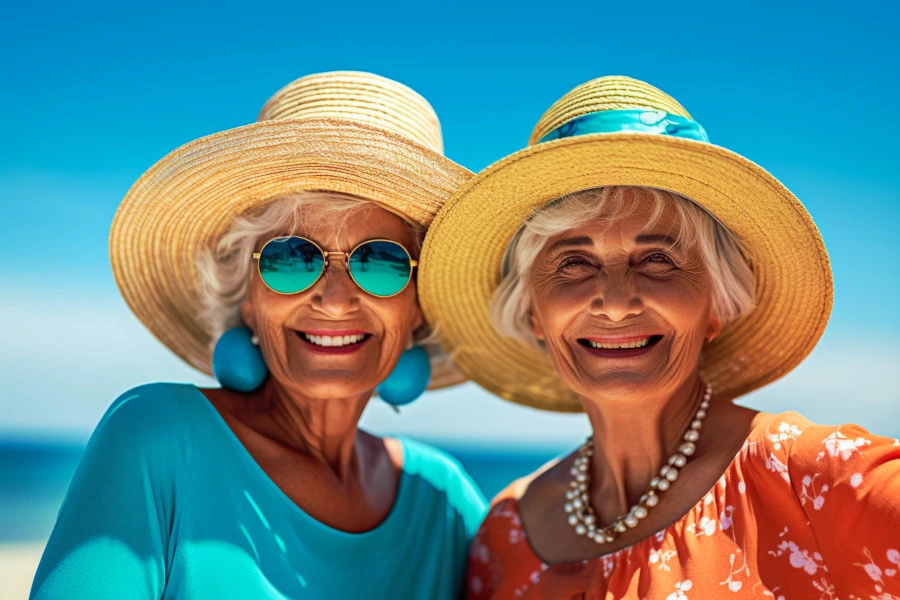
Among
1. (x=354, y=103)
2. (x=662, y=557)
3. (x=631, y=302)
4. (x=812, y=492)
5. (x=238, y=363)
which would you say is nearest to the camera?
(x=812, y=492)

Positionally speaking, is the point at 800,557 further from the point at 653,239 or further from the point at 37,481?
the point at 37,481

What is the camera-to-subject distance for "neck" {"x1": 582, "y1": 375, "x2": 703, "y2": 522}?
2967mm

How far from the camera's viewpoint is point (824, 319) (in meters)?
3.14

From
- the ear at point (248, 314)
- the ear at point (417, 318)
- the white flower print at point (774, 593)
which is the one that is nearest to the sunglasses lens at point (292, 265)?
the ear at point (248, 314)

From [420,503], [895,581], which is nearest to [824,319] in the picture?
[895,581]

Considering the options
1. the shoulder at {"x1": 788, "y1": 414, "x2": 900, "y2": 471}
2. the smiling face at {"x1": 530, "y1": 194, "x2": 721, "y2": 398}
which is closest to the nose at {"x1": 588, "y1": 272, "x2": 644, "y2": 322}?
the smiling face at {"x1": 530, "y1": 194, "x2": 721, "y2": 398}

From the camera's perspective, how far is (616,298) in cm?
276

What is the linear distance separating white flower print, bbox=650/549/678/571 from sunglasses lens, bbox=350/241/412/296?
145 cm

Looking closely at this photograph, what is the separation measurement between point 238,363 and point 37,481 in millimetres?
21666

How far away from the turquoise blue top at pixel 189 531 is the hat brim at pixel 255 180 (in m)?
0.83

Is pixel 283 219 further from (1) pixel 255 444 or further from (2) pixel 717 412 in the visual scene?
(2) pixel 717 412

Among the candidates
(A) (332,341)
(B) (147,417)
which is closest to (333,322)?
(A) (332,341)

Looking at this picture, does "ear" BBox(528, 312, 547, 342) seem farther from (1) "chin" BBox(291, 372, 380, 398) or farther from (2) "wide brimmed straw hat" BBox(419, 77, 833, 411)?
(1) "chin" BBox(291, 372, 380, 398)

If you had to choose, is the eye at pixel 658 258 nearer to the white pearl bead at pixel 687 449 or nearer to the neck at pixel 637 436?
the neck at pixel 637 436
